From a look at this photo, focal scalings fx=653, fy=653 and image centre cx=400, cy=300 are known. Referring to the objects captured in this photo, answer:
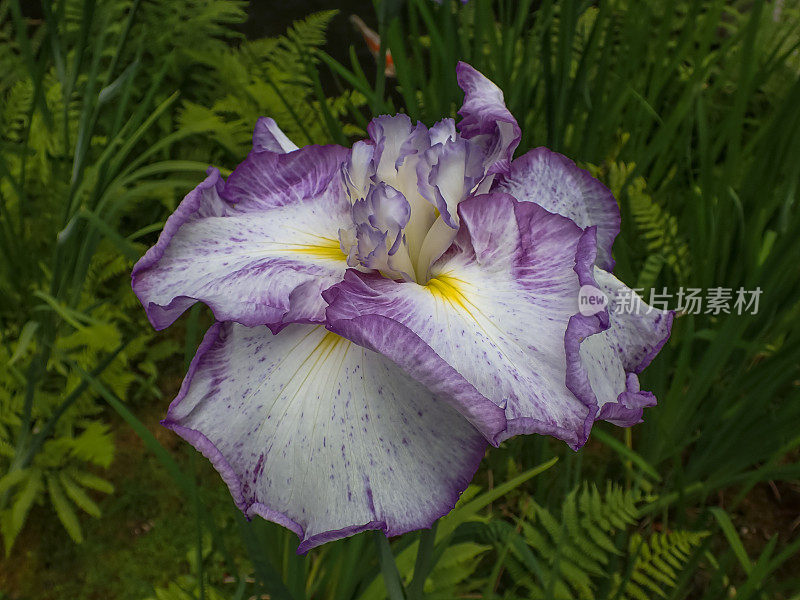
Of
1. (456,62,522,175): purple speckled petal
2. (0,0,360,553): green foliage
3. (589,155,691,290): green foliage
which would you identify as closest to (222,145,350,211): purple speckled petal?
(456,62,522,175): purple speckled petal

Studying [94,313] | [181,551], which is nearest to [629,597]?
[181,551]

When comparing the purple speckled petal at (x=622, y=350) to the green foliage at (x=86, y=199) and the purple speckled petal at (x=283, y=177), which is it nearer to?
the purple speckled petal at (x=283, y=177)

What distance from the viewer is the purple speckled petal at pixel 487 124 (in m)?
0.86

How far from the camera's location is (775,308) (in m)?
1.61

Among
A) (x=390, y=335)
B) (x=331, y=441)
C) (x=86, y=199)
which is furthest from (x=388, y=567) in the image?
(x=86, y=199)

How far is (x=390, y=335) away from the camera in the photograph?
65 cm

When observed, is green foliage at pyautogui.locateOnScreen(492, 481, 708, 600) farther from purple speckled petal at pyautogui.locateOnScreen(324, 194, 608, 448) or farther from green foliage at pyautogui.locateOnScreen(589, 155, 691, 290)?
purple speckled petal at pyautogui.locateOnScreen(324, 194, 608, 448)

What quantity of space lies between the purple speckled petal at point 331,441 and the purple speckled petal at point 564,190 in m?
0.33

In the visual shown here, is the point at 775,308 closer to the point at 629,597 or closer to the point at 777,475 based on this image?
the point at 777,475

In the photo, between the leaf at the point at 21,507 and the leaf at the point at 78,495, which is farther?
the leaf at the point at 78,495

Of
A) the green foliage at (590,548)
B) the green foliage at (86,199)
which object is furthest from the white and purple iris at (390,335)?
the green foliage at (590,548)

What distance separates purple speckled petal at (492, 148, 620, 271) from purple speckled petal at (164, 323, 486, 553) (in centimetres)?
33

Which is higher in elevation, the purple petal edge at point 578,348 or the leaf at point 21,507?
the purple petal edge at point 578,348

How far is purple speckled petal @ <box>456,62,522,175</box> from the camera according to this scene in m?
0.86
